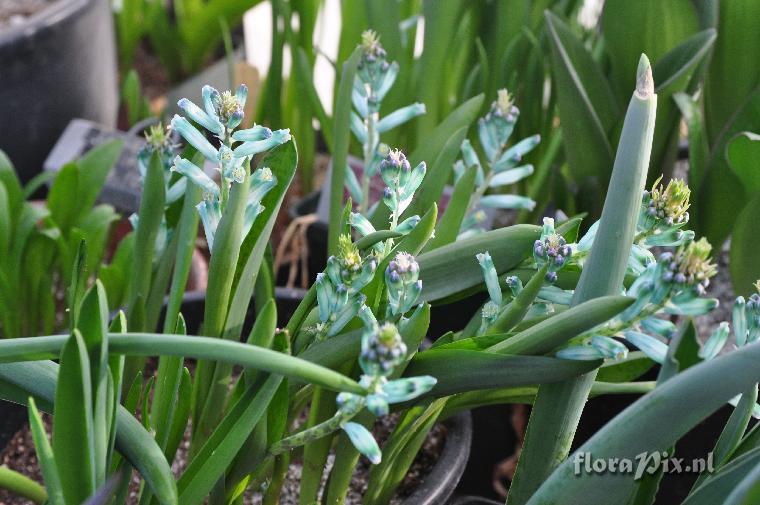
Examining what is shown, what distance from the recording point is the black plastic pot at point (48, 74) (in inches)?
39.0

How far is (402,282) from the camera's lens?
15.4 inches

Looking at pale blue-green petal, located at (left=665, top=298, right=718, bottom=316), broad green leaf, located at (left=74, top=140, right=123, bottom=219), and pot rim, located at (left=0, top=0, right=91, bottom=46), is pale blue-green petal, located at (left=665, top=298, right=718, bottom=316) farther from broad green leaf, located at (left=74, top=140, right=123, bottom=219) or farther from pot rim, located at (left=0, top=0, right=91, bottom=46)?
pot rim, located at (left=0, top=0, right=91, bottom=46)

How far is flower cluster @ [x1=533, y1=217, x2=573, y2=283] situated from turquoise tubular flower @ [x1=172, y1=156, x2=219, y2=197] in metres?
0.15

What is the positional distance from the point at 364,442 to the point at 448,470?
19 cm

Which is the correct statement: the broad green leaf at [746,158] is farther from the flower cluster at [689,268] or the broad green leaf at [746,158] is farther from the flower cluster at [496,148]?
the flower cluster at [689,268]

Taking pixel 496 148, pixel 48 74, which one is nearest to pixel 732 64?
pixel 496 148

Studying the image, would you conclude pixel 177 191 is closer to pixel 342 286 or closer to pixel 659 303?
pixel 342 286

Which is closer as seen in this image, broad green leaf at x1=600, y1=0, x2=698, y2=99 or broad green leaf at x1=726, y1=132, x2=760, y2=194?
broad green leaf at x1=726, y1=132, x2=760, y2=194

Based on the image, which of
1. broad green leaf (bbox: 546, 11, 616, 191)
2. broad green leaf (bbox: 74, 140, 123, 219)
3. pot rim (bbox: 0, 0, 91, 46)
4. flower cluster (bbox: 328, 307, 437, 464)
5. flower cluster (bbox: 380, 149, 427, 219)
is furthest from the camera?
pot rim (bbox: 0, 0, 91, 46)

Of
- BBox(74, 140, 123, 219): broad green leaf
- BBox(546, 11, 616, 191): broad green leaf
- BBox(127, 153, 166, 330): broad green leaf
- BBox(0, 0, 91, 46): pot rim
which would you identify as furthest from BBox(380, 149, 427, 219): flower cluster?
BBox(0, 0, 91, 46): pot rim

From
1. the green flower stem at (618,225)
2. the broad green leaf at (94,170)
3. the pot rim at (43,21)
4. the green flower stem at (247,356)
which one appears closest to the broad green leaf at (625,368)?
the green flower stem at (618,225)

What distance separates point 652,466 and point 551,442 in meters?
0.04

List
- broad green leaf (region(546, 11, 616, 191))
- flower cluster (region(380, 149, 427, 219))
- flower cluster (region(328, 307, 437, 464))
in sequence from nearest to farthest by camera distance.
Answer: flower cluster (region(328, 307, 437, 464))
flower cluster (region(380, 149, 427, 219))
broad green leaf (region(546, 11, 616, 191))

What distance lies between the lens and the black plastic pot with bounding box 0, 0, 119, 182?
0.99m
